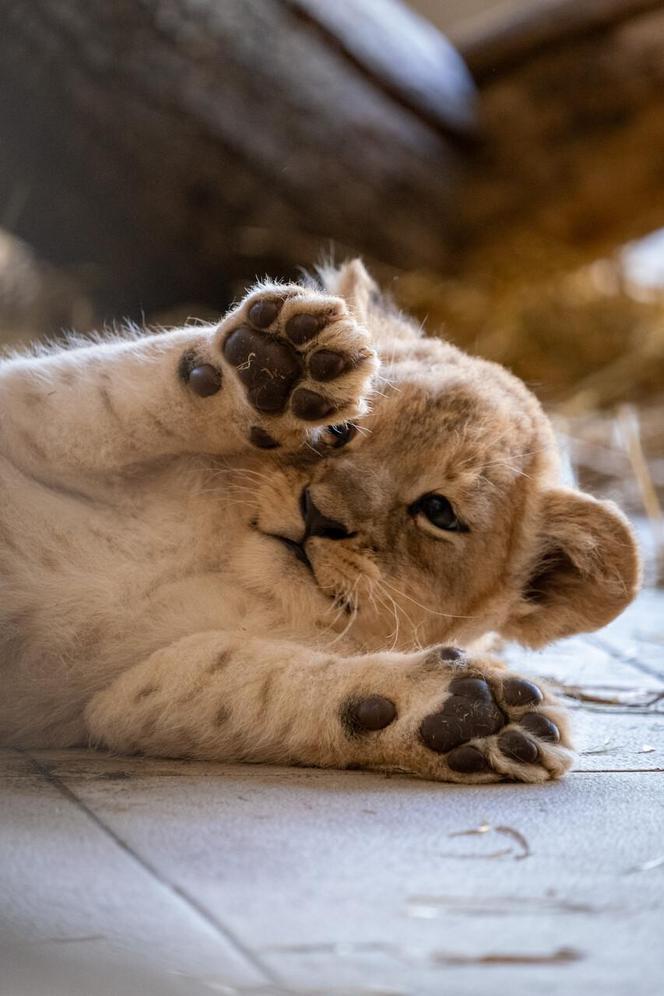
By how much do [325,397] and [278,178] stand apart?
3.66 m

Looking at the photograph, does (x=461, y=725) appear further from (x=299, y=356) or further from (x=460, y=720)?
(x=299, y=356)

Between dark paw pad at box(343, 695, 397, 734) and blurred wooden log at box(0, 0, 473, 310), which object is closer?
dark paw pad at box(343, 695, 397, 734)

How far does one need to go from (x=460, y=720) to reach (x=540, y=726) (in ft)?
0.59

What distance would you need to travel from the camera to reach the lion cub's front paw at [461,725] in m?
2.15

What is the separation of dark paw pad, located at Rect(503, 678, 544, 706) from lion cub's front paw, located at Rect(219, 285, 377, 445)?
0.62m

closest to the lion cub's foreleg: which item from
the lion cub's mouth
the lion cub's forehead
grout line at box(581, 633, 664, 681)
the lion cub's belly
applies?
the lion cub's belly

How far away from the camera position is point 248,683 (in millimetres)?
2385

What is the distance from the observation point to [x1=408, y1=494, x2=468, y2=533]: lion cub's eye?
274cm

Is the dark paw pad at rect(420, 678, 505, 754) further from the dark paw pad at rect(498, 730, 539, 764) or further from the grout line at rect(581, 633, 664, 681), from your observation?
the grout line at rect(581, 633, 664, 681)

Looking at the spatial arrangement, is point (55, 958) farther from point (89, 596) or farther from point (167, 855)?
point (89, 596)

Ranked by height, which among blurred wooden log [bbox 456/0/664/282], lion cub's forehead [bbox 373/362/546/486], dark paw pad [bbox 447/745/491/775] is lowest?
dark paw pad [bbox 447/745/491/775]

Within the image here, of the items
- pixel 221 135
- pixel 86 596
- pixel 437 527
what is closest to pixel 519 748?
pixel 437 527

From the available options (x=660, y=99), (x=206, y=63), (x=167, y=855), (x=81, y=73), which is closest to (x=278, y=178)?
(x=206, y=63)

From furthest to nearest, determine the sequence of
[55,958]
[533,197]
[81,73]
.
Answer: [533,197]
[81,73]
[55,958]
